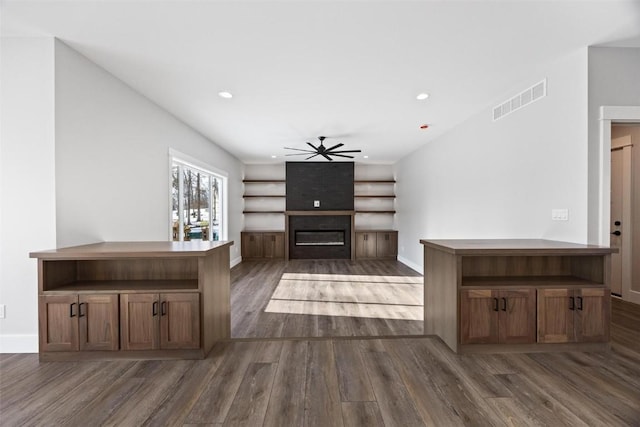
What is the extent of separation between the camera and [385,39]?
237 cm

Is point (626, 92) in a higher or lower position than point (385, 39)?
lower

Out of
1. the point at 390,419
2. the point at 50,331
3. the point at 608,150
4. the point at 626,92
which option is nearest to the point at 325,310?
the point at 390,419

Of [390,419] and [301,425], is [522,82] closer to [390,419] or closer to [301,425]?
[390,419]

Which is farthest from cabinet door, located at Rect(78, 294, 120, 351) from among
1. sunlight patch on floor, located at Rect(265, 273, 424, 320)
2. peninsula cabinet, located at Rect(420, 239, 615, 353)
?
peninsula cabinet, located at Rect(420, 239, 615, 353)

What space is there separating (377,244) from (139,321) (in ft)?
21.0

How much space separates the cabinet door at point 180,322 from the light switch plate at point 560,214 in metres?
3.30

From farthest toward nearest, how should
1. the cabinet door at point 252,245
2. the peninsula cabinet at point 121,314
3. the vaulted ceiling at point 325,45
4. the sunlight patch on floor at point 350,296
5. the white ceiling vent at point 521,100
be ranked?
the cabinet door at point 252,245 → the sunlight patch on floor at point 350,296 → the white ceiling vent at point 521,100 → the peninsula cabinet at point 121,314 → the vaulted ceiling at point 325,45

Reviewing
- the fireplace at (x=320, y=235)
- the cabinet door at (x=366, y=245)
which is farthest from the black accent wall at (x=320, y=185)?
the cabinet door at (x=366, y=245)

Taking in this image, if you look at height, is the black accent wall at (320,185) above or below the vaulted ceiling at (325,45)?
below

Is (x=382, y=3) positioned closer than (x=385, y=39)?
Yes

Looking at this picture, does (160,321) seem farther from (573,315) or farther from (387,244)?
(387,244)

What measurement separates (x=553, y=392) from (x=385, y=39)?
2.69 meters

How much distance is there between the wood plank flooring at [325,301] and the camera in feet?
10.6

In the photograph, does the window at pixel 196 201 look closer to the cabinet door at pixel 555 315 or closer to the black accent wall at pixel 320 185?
the black accent wall at pixel 320 185
